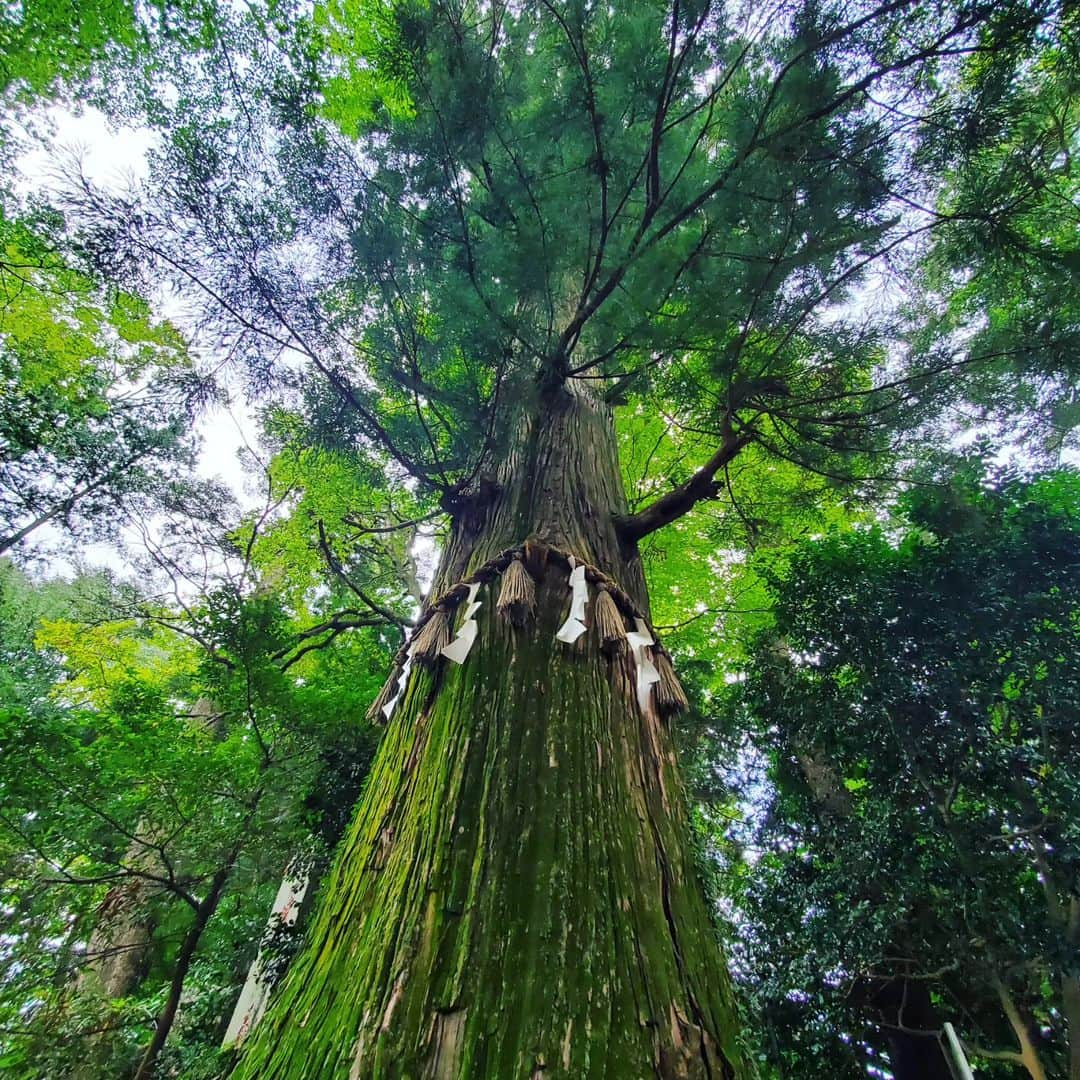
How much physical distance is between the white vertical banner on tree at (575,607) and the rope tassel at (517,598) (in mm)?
119

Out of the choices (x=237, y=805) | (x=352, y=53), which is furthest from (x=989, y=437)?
(x=352, y=53)

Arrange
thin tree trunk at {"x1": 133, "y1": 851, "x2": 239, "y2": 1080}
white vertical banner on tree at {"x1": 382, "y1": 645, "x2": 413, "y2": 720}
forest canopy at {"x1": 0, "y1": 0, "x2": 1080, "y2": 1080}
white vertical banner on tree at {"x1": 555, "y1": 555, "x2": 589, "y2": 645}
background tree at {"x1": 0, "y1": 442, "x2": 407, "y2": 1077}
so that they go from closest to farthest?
forest canopy at {"x1": 0, "y1": 0, "x2": 1080, "y2": 1080}
white vertical banner on tree at {"x1": 555, "y1": 555, "x2": 589, "y2": 645}
white vertical banner on tree at {"x1": 382, "y1": 645, "x2": 413, "y2": 720}
thin tree trunk at {"x1": 133, "y1": 851, "x2": 239, "y2": 1080}
background tree at {"x1": 0, "y1": 442, "x2": 407, "y2": 1077}

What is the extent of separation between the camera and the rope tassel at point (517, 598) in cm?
157

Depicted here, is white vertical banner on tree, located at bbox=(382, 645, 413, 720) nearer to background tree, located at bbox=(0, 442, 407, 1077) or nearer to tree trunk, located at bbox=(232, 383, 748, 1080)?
tree trunk, located at bbox=(232, 383, 748, 1080)

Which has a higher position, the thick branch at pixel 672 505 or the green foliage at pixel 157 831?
the thick branch at pixel 672 505

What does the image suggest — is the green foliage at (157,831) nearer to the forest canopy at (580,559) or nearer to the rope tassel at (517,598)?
the forest canopy at (580,559)

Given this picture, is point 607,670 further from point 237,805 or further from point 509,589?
point 237,805

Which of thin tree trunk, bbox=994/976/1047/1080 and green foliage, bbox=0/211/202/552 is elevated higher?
green foliage, bbox=0/211/202/552

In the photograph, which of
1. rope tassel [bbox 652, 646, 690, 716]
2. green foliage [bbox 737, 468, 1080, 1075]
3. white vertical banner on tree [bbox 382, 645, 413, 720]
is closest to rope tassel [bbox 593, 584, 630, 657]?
rope tassel [bbox 652, 646, 690, 716]

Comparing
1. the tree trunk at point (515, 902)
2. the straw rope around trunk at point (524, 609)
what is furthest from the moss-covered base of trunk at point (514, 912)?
the straw rope around trunk at point (524, 609)

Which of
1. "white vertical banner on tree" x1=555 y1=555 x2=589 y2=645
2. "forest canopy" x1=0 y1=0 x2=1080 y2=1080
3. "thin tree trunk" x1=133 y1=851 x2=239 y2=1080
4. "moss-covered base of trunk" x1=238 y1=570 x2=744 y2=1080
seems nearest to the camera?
"moss-covered base of trunk" x1=238 y1=570 x2=744 y2=1080

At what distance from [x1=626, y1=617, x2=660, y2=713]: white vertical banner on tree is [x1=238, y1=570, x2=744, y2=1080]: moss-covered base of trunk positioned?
76 mm

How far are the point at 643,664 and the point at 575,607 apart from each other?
0.98ft

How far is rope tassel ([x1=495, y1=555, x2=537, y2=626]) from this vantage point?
1572 millimetres
